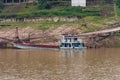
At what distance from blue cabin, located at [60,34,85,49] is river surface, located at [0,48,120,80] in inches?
449

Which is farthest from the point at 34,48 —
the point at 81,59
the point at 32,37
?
the point at 81,59

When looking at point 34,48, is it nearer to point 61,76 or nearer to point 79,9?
point 79,9

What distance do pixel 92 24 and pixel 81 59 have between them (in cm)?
2335

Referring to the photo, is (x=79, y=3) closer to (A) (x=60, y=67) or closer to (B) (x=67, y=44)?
(B) (x=67, y=44)

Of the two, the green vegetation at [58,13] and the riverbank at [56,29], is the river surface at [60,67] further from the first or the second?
the green vegetation at [58,13]

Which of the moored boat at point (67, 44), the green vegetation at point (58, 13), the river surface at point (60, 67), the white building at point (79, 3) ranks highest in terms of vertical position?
the white building at point (79, 3)

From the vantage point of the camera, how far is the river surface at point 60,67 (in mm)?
40938

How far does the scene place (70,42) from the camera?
72.0 m

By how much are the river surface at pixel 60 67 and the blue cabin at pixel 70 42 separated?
37.5 feet

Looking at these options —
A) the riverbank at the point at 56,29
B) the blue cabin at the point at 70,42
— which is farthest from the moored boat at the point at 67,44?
the riverbank at the point at 56,29

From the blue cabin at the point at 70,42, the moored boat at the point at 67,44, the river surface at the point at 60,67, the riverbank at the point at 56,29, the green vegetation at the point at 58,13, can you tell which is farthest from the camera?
the green vegetation at the point at 58,13

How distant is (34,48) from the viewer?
70.8m

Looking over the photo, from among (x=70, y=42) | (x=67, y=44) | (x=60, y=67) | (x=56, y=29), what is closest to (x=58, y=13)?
(x=56, y=29)

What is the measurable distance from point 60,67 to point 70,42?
24973 millimetres
